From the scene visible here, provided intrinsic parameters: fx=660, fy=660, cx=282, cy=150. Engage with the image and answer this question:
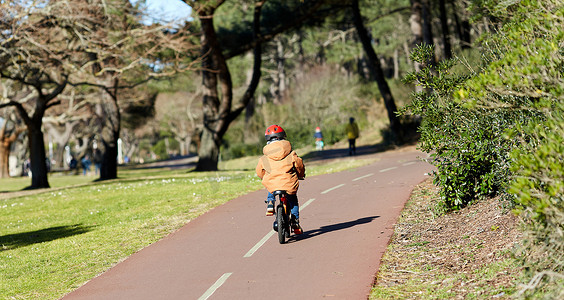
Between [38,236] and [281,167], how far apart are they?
6.58m

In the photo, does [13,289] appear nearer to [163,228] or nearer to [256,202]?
[163,228]

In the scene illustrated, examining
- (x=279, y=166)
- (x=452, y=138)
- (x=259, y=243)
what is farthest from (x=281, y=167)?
(x=452, y=138)

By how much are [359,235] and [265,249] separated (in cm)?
156

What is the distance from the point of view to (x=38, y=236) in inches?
543

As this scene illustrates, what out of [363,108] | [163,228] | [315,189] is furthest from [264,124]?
[163,228]

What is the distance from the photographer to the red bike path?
7.65m

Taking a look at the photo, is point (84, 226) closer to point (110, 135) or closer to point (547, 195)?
point (547, 195)

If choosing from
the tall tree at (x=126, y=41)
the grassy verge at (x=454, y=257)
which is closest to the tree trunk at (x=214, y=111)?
the tall tree at (x=126, y=41)

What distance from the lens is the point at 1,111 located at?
49281 millimetres

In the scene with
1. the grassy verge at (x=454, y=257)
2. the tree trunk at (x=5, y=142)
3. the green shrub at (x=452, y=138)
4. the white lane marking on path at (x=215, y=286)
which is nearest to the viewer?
the grassy verge at (x=454, y=257)

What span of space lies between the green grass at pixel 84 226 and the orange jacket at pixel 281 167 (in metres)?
2.73

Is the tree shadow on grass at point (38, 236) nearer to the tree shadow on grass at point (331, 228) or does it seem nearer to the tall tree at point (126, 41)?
the tree shadow on grass at point (331, 228)

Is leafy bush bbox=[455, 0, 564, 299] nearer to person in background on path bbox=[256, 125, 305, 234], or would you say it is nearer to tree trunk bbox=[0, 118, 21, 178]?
person in background on path bbox=[256, 125, 305, 234]

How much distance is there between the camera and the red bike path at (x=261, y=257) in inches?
301
